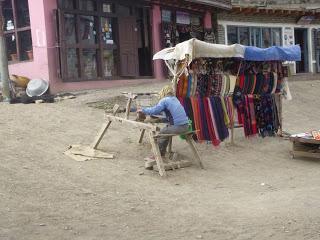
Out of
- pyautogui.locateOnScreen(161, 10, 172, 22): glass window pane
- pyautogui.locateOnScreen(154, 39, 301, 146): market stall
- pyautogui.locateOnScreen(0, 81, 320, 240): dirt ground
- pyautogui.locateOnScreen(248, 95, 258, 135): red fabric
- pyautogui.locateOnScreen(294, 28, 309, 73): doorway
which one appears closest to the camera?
pyautogui.locateOnScreen(0, 81, 320, 240): dirt ground

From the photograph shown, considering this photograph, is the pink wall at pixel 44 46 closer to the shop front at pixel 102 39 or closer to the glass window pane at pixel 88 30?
the shop front at pixel 102 39

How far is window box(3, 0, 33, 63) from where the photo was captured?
14.9 metres

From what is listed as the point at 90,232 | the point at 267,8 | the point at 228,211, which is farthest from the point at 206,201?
the point at 267,8

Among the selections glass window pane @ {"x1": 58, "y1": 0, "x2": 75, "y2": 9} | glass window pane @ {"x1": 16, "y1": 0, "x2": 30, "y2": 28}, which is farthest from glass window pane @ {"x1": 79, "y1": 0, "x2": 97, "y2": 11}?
glass window pane @ {"x1": 16, "y1": 0, "x2": 30, "y2": 28}

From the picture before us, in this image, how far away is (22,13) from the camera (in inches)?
591

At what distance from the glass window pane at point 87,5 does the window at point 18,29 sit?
1572 mm

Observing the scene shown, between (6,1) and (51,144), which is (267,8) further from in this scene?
(51,144)

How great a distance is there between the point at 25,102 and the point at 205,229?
28.3 feet

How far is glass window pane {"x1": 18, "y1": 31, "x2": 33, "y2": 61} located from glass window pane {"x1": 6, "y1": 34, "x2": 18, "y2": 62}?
0.27 m

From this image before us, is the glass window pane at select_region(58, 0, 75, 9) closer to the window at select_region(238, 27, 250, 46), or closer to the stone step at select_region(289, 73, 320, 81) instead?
the window at select_region(238, 27, 250, 46)

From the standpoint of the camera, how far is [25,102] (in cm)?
1315

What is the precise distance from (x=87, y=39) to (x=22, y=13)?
2.01 m

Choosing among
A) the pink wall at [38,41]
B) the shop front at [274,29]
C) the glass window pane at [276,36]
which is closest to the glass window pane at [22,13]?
the pink wall at [38,41]

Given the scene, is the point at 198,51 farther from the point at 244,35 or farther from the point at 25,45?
the point at 244,35
